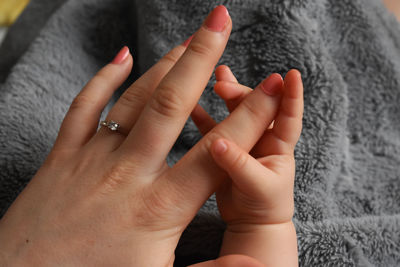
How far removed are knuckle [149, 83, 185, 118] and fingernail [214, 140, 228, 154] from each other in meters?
0.07

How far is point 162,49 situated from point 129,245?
1.16ft

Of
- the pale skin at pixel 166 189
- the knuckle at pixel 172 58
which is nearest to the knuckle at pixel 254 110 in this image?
the pale skin at pixel 166 189

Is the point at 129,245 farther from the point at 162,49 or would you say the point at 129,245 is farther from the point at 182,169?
the point at 162,49

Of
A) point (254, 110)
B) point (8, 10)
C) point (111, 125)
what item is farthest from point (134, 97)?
point (8, 10)

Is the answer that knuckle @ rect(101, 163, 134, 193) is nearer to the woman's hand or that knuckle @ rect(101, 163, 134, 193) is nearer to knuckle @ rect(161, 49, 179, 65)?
the woman's hand

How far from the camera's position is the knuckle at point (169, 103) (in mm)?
399

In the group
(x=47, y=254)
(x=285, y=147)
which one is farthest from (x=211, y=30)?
(x=47, y=254)

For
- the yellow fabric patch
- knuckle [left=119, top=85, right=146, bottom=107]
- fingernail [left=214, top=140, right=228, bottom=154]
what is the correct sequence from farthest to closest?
the yellow fabric patch → knuckle [left=119, top=85, right=146, bottom=107] → fingernail [left=214, top=140, right=228, bottom=154]


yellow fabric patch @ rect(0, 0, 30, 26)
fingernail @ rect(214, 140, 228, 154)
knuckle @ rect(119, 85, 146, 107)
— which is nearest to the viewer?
fingernail @ rect(214, 140, 228, 154)

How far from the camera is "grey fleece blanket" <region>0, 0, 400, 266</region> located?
50 cm

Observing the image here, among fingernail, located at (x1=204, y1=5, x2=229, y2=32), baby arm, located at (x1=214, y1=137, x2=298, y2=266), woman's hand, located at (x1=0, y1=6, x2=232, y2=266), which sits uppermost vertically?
fingernail, located at (x1=204, y1=5, x2=229, y2=32)

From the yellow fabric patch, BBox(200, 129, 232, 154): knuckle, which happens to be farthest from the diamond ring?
the yellow fabric patch

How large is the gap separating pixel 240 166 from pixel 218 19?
0.55 feet

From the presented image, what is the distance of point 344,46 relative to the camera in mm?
638
